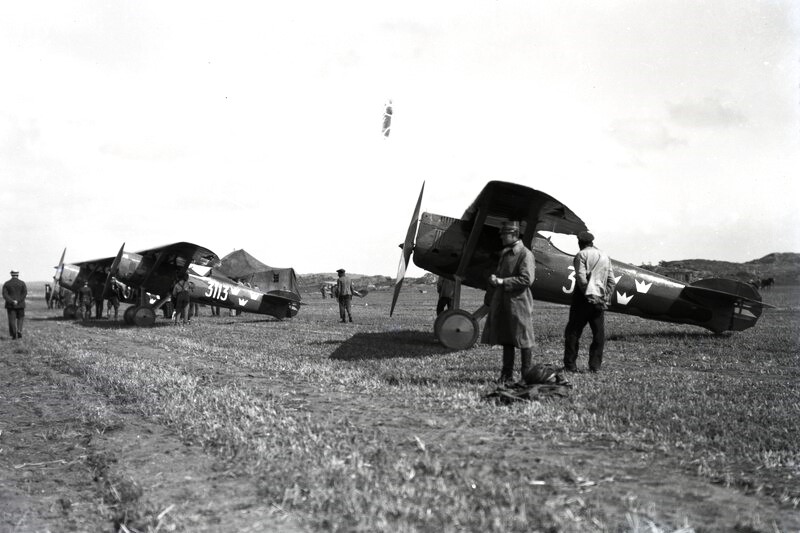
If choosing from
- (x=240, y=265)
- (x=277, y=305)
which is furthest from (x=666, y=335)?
(x=240, y=265)

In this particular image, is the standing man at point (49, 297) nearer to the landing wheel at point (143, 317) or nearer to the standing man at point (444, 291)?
the landing wheel at point (143, 317)

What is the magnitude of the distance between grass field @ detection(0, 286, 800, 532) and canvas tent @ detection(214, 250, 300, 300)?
3078 centimetres

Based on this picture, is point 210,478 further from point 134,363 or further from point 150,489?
point 134,363

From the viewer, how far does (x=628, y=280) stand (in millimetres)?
11500

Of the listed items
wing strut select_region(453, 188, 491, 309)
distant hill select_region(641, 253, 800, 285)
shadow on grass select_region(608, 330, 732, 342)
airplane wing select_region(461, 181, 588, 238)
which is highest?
distant hill select_region(641, 253, 800, 285)

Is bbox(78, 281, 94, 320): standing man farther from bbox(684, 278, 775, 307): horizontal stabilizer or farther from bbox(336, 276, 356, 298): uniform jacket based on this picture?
bbox(684, 278, 775, 307): horizontal stabilizer

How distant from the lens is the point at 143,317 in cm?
1894

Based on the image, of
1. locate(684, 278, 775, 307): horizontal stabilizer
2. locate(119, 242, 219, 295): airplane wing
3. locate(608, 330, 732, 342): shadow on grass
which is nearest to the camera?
locate(684, 278, 775, 307): horizontal stabilizer

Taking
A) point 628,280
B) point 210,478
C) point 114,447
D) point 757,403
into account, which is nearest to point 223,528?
point 210,478

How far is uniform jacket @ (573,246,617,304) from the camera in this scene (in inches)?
308

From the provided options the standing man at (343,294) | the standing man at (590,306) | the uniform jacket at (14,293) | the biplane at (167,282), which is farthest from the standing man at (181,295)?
the standing man at (590,306)

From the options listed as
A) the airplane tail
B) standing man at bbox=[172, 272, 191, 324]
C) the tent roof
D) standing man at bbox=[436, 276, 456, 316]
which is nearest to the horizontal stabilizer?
the airplane tail

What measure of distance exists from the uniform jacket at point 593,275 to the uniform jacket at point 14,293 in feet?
49.1

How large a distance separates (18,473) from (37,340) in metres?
12.0
